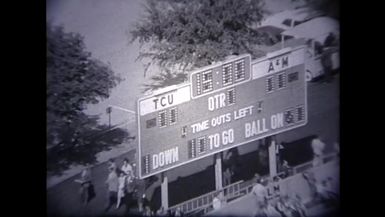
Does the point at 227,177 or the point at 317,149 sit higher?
the point at 317,149

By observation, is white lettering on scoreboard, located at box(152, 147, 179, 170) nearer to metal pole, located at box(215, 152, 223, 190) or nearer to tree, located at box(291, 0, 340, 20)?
metal pole, located at box(215, 152, 223, 190)

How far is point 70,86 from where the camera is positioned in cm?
274

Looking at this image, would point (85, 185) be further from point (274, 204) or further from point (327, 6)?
point (327, 6)

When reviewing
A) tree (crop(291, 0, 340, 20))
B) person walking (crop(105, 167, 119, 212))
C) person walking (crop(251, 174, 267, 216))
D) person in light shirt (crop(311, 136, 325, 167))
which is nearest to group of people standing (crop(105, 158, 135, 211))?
person walking (crop(105, 167, 119, 212))

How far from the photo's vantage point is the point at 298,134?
2885 mm

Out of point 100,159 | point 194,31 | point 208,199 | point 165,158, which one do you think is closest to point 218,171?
point 208,199

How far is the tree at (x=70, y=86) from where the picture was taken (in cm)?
272

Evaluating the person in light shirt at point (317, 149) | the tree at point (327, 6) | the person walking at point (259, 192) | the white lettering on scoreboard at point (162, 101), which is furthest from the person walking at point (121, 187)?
the tree at point (327, 6)

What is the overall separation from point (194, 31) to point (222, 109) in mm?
350

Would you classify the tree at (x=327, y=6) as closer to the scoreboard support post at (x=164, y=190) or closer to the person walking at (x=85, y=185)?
the scoreboard support post at (x=164, y=190)

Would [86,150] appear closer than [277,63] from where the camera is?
Yes

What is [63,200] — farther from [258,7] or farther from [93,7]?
[258,7]

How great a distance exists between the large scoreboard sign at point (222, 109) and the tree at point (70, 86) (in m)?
0.21
